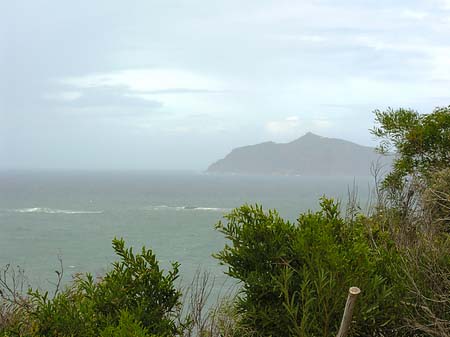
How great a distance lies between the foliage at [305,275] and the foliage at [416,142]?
8.93m

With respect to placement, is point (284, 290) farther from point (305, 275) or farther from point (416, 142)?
point (416, 142)

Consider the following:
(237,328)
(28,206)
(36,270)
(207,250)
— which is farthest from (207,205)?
(237,328)

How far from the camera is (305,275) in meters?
4.77

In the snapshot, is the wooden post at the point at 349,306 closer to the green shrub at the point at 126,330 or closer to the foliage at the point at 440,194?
the green shrub at the point at 126,330

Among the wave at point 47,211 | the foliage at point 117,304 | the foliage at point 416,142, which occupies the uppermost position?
the foliage at point 416,142

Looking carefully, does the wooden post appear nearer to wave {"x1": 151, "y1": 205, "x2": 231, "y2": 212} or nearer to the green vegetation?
the green vegetation

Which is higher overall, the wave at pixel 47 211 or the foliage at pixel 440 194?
the foliage at pixel 440 194

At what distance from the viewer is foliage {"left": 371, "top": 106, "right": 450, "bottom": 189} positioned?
14062mm

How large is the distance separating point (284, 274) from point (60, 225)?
60633mm

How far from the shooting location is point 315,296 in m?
4.88

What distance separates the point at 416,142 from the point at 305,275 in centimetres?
1055

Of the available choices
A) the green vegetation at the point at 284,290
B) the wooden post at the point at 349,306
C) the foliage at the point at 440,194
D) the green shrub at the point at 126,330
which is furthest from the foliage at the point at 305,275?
the foliage at the point at 440,194

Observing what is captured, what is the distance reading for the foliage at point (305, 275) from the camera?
4746 mm

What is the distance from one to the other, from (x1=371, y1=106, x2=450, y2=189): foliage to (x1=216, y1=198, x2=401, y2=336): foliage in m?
8.93
